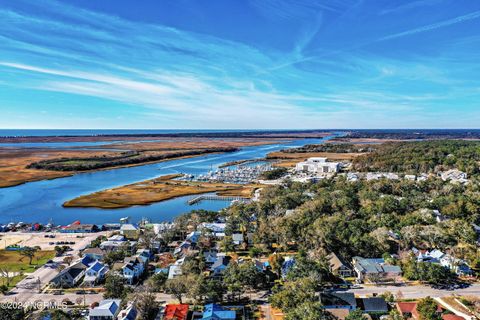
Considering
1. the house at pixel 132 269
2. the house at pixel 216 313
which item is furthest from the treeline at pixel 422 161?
the house at pixel 216 313

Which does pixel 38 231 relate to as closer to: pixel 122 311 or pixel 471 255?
pixel 122 311

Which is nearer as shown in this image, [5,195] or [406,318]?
[406,318]

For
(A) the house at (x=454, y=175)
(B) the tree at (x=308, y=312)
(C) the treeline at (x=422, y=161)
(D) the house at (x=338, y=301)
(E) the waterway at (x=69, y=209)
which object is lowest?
(E) the waterway at (x=69, y=209)

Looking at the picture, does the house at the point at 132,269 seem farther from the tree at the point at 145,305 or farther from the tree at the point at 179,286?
the tree at the point at 145,305

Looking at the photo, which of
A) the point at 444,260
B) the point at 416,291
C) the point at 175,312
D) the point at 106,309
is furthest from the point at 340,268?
the point at 106,309

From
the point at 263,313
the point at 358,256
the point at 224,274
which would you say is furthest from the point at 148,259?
the point at 358,256

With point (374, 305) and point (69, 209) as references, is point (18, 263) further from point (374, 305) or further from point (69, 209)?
point (374, 305)
